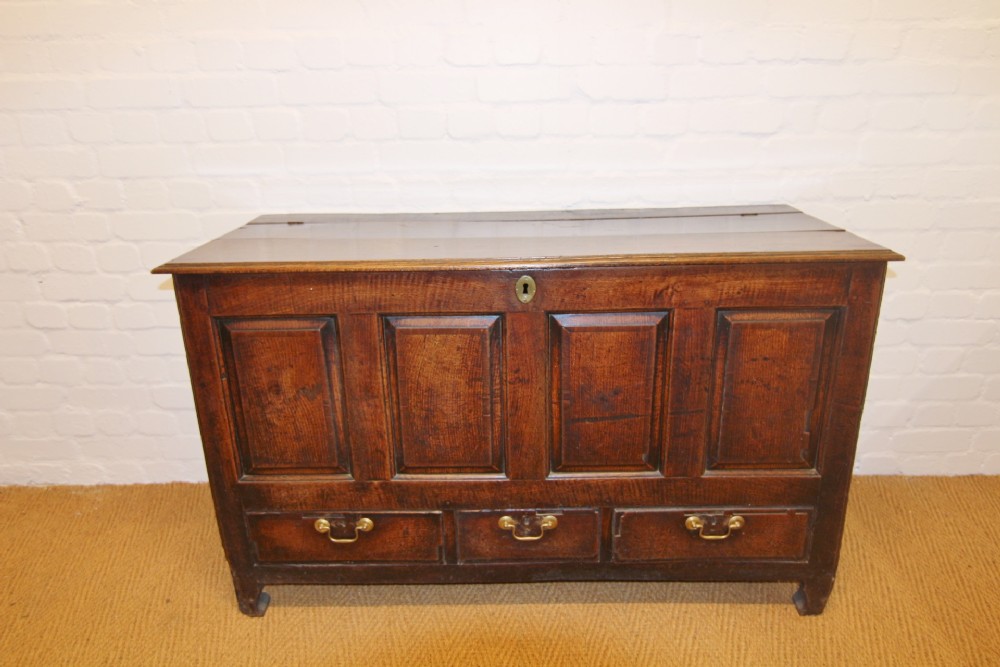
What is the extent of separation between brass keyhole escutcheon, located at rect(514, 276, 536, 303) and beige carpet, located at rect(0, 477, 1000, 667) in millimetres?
759

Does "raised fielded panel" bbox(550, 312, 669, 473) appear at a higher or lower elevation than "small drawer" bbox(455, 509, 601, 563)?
higher

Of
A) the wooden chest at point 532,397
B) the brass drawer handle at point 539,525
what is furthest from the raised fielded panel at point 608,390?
the brass drawer handle at point 539,525

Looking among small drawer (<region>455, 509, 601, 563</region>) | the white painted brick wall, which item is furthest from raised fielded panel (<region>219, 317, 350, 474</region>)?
the white painted brick wall

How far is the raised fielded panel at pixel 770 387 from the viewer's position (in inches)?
52.4

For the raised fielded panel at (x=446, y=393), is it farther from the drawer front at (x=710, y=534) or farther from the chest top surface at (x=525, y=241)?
the drawer front at (x=710, y=534)

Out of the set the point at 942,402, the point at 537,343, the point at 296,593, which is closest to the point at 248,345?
the point at 537,343

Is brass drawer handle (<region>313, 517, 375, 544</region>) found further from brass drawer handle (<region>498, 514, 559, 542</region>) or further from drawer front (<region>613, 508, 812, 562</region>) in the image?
drawer front (<region>613, 508, 812, 562</region>)

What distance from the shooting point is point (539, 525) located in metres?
1.48

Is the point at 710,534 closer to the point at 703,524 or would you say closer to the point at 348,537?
the point at 703,524

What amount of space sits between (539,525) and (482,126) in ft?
3.14

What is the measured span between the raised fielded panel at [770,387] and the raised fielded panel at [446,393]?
1.44ft

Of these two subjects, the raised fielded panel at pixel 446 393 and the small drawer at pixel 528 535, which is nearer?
the raised fielded panel at pixel 446 393

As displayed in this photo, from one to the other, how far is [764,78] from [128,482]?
2.08m

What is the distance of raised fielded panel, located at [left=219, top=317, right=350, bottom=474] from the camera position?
135cm
